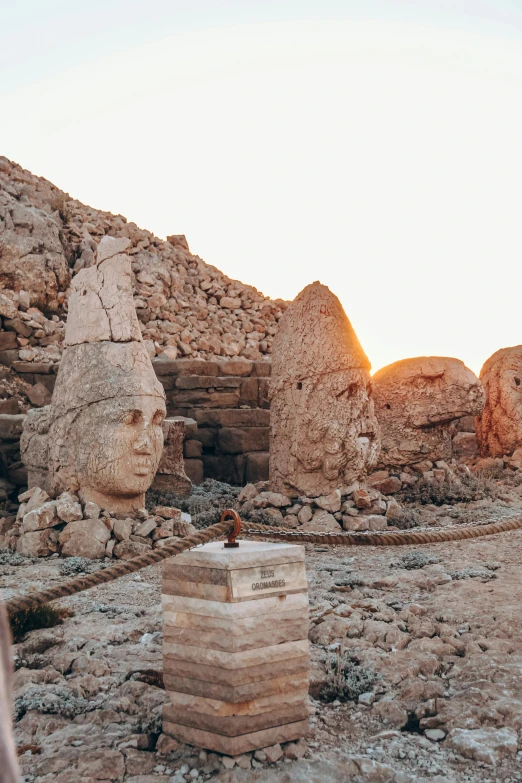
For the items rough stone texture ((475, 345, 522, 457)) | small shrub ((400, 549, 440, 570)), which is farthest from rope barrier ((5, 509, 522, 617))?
rough stone texture ((475, 345, 522, 457))

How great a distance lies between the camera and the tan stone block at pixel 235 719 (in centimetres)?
320

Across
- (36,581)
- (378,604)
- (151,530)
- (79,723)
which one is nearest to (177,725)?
(79,723)

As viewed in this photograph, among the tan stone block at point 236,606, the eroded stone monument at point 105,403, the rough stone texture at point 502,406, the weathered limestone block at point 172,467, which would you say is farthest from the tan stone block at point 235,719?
the rough stone texture at point 502,406

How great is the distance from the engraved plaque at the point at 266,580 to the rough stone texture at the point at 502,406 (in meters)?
10.3

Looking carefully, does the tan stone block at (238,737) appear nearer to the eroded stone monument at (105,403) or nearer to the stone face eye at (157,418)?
the eroded stone monument at (105,403)

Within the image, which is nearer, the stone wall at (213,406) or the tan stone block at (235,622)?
the tan stone block at (235,622)

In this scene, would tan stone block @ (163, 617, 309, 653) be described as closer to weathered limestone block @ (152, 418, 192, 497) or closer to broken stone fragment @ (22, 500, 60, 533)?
broken stone fragment @ (22, 500, 60, 533)

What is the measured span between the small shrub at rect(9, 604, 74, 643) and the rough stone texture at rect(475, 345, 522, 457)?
368 inches

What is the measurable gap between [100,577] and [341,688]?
1.78 m

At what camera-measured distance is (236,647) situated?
3.20 m

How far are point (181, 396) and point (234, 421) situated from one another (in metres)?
1.11

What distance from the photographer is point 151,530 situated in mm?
7543

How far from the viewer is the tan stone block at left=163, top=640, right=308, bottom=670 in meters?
3.21

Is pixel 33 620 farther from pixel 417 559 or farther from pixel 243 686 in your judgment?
pixel 417 559
